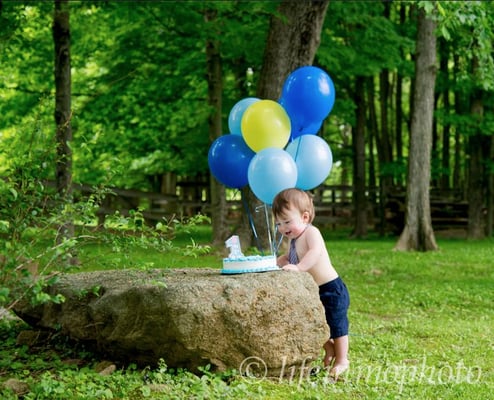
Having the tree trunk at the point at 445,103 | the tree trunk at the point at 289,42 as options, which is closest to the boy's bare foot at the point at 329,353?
the tree trunk at the point at 289,42

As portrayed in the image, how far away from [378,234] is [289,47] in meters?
11.8

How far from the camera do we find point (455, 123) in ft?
62.3

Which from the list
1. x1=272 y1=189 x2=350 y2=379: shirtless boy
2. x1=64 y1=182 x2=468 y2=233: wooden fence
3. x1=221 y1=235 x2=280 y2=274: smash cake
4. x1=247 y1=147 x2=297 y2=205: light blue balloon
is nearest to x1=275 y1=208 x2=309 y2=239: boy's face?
x1=272 y1=189 x2=350 y2=379: shirtless boy

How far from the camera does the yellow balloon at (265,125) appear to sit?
6.06 meters

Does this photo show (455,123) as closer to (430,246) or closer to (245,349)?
(430,246)

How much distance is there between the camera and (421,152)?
612 inches

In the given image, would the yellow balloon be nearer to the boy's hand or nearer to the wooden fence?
the boy's hand

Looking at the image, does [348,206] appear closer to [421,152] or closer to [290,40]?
[421,152]

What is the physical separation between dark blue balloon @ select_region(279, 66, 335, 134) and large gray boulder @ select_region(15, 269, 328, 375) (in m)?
1.73

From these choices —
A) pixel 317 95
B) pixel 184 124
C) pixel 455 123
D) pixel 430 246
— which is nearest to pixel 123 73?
pixel 184 124

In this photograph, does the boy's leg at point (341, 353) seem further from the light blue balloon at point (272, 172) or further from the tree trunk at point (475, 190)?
the tree trunk at point (475, 190)

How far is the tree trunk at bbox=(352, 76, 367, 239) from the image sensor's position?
2016cm

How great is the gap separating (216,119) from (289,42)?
13.1ft

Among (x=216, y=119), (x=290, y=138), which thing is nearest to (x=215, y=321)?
(x=290, y=138)
